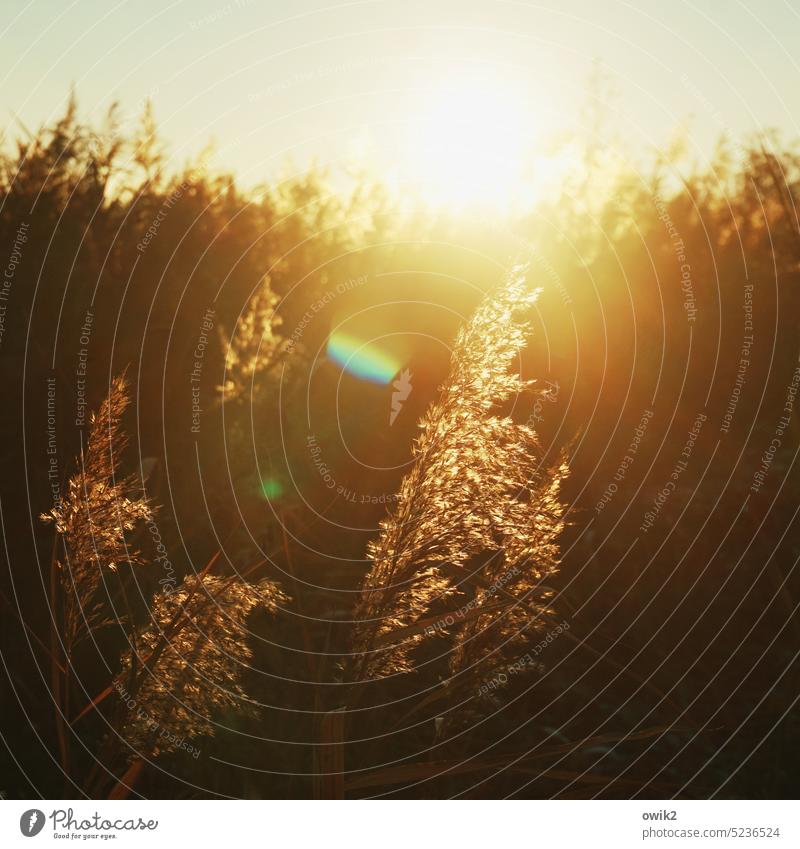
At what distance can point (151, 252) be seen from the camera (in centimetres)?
389

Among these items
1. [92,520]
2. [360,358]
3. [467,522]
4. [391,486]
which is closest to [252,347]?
[360,358]

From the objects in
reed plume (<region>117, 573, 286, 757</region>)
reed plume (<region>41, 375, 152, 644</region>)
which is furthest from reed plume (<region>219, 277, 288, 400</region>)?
reed plume (<region>117, 573, 286, 757</region>)

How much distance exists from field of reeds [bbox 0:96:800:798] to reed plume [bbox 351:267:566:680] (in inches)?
0.5

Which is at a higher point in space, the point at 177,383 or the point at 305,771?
the point at 177,383

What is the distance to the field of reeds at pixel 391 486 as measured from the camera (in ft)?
9.40

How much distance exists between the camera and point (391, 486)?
3.46 m

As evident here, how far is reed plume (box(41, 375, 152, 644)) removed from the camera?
8.81ft

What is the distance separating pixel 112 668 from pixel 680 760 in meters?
2.12

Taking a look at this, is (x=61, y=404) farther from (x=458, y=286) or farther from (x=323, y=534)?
(x=458, y=286)

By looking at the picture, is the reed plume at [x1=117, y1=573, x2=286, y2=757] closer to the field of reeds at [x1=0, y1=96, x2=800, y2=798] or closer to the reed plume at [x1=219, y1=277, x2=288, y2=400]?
the field of reeds at [x1=0, y1=96, x2=800, y2=798]

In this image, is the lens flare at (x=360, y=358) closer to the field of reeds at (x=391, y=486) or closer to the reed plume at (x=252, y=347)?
the field of reeds at (x=391, y=486)

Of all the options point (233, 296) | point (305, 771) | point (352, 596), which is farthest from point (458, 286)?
point (305, 771)

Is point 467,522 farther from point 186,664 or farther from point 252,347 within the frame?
point 252,347
